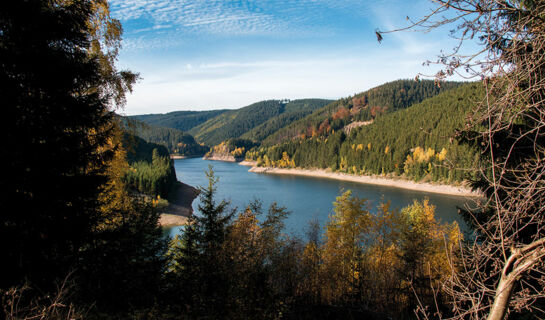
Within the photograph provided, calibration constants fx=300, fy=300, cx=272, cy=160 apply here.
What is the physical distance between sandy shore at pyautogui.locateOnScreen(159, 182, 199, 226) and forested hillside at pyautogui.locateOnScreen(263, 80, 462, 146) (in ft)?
289

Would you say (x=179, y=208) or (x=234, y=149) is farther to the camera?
(x=234, y=149)

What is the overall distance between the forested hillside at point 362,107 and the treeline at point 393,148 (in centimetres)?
2730

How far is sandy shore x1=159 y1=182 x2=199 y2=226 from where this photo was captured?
38.9 meters

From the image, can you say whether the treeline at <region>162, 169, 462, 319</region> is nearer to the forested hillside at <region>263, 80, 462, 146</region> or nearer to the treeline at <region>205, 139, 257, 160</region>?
the forested hillside at <region>263, 80, 462, 146</region>

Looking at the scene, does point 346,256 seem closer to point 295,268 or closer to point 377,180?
point 295,268

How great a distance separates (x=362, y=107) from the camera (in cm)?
15875

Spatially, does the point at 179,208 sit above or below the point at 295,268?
below

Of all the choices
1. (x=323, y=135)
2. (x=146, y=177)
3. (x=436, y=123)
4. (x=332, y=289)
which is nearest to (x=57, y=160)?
(x=332, y=289)

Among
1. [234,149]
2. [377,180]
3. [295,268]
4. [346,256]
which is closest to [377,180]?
[377,180]

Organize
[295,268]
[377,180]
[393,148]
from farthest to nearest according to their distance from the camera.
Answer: [393,148] → [377,180] → [295,268]

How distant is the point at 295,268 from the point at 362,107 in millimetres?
155622

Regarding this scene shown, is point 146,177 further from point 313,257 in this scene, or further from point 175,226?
point 313,257

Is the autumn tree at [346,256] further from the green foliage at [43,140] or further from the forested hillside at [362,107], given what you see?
the forested hillside at [362,107]

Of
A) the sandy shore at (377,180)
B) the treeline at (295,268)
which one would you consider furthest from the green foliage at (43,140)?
the sandy shore at (377,180)
